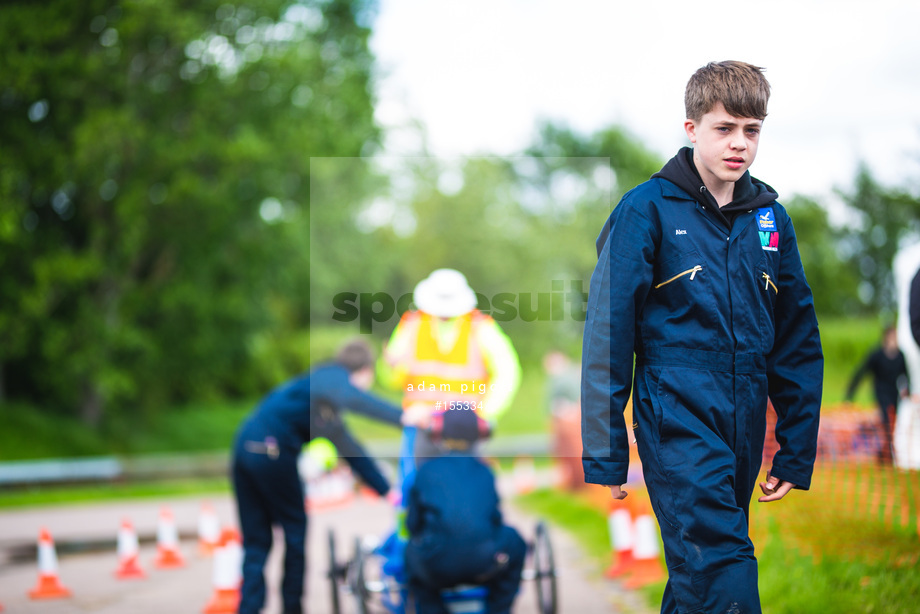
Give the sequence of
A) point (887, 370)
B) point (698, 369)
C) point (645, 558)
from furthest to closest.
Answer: point (887, 370)
point (645, 558)
point (698, 369)

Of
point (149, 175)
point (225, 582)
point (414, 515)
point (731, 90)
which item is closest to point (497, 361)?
point (414, 515)

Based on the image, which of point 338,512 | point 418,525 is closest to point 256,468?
point 418,525

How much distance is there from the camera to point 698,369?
2.79 meters

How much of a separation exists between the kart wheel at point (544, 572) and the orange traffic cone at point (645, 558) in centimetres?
152

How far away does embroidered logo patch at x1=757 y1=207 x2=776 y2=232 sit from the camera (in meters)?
3.03

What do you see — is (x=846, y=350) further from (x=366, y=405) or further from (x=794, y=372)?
(x=794, y=372)

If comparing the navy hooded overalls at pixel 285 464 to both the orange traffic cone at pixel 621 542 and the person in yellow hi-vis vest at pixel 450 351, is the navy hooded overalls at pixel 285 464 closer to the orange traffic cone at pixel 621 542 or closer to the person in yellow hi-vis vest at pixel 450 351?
the person in yellow hi-vis vest at pixel 450 351

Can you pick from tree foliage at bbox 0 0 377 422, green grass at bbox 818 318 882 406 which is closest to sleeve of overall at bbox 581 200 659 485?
tree foliage at bbox 0 0 377 422

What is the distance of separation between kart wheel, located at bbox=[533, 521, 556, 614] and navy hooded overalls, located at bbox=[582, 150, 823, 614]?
8.52ft

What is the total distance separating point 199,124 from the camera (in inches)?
848

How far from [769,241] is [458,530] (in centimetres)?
237

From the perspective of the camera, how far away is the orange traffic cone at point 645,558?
7.01 meters

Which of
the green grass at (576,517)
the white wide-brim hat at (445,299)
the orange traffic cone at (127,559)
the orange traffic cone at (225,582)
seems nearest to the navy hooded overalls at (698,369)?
the white wide-brim hat at (445,299)

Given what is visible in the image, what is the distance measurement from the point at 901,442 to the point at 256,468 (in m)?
4.82
